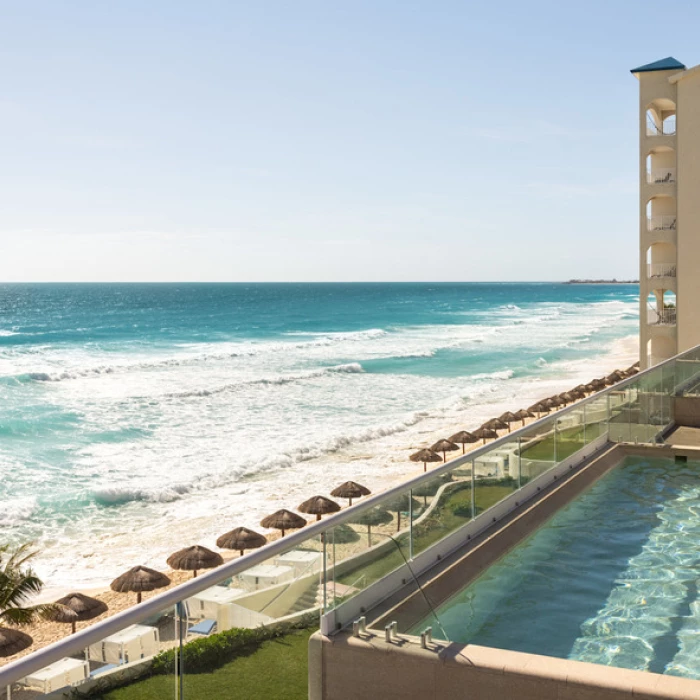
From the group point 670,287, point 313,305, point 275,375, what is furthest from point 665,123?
point 313,305

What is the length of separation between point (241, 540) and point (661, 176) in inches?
1033

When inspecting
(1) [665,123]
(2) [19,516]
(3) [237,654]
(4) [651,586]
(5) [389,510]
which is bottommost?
(2) [19,516]

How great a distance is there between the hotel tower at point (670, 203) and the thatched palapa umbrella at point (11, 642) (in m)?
28.6

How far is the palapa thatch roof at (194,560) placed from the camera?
642 inches

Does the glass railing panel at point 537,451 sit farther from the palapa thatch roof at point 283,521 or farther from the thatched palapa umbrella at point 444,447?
the thatched palapa umbrella at point 444,447

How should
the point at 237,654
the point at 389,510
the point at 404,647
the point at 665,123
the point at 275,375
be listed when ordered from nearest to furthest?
the point at 237,654 < the point at 404,647 < the point at 389,510 < the point at 665,123 < the point at 275,375

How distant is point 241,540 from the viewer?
691 inches

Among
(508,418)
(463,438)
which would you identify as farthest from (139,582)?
(508,418)

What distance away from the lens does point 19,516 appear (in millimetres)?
22984

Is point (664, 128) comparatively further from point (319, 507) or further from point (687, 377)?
point (319, 507)

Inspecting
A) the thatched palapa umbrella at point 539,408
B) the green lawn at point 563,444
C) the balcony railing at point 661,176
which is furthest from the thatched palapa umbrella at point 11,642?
the balcony railing at point 661,176

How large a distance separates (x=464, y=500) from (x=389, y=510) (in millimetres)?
1816

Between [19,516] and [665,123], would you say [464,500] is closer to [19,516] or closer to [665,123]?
[19,516]

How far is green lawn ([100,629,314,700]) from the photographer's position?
4008 millimetres
